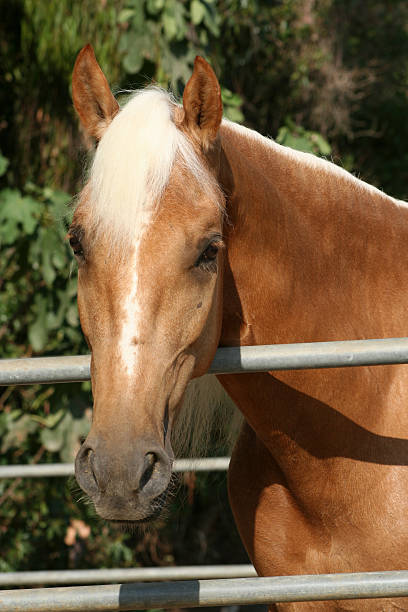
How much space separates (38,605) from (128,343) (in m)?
0.58

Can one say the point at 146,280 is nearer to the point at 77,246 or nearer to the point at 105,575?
the point at 77,246

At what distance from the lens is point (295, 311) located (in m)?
1.91

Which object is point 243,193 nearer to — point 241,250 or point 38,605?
point 241,250

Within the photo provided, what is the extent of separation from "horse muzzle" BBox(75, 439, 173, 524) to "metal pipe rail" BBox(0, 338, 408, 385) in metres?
0.22

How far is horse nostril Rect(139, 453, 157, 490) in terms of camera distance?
137 cm

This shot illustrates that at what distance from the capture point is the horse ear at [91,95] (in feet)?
5.94

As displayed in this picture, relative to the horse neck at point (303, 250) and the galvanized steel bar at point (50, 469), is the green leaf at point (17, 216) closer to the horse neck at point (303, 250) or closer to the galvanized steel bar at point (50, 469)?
the galvanized steel bar at point (50, 469)

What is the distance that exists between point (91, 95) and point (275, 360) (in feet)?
2.86

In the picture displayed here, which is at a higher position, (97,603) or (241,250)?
(241,250)

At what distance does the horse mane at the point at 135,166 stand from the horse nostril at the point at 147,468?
458 mm

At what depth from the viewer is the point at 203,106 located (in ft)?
5.71

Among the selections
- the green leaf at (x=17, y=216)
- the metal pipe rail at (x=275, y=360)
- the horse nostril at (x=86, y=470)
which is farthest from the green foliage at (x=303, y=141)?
the horse nostril at (x=86, y=470)

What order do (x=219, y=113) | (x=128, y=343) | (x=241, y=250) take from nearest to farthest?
(x=128, y=343) < (x=219, y=113) < (x=241, y=250)

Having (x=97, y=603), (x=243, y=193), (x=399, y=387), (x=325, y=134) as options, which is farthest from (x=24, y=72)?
(x=97, y=603)
